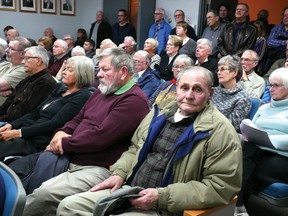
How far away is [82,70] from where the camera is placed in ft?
8.80

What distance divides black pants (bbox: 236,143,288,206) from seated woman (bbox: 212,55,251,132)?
439mm

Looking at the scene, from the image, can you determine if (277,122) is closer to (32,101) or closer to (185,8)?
(32,101)

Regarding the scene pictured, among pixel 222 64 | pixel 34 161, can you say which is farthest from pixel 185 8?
pixel 34 161

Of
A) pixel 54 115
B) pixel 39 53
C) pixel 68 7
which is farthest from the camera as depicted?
pixel 68 7

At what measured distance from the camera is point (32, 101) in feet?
9.90

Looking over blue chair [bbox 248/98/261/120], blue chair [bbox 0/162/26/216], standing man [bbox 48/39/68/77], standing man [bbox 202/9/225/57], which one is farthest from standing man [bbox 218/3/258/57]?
blue chair [bbox 0/162/26/216]

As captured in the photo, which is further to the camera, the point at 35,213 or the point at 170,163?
the point at 35,213

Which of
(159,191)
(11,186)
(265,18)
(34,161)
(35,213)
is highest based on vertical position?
(265,18)

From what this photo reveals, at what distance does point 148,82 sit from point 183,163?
2.46m

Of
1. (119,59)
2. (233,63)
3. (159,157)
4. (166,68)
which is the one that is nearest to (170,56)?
(166,68)

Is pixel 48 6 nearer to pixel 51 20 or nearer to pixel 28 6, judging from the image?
pixel 51 20

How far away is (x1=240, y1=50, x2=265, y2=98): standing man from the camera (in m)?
3.90

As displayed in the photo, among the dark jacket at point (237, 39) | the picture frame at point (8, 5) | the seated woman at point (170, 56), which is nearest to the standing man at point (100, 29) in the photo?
the picture frame at point (8, 5)

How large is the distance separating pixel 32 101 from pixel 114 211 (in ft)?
5.28
